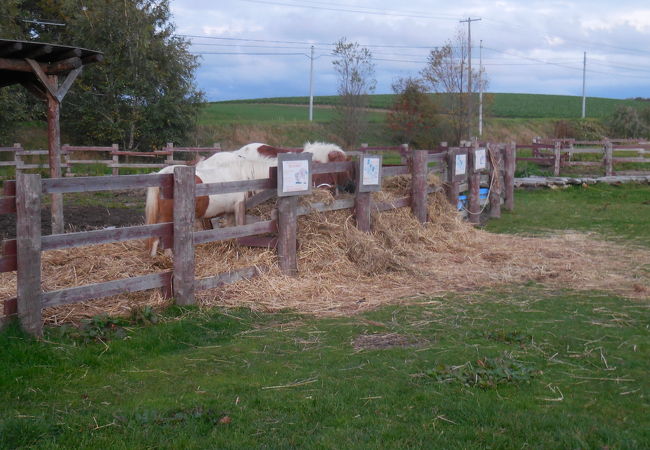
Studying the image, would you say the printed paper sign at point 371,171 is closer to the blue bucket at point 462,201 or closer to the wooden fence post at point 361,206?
the wooden fence post at point 361,206

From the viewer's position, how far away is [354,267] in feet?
25.3

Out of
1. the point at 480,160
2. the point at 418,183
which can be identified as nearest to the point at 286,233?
the point at 418,183

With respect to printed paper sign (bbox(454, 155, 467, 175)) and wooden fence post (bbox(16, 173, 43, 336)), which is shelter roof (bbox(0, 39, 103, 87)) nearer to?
wooden fence post (bbox(16, 173, 43, 336))

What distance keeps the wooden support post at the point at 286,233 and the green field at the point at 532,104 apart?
4935 cm

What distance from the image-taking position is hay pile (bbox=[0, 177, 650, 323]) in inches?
253

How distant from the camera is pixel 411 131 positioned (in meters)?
35.9

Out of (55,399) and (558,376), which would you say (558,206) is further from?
(55,399)

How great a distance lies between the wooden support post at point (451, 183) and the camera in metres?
11.5

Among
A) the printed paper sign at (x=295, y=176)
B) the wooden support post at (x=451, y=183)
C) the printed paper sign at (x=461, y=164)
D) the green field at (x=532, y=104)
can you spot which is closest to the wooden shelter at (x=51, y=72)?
the printed paper sign at (x=295, y=176)

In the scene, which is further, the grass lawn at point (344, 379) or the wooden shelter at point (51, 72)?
the wooden shelter at point (51, 72)

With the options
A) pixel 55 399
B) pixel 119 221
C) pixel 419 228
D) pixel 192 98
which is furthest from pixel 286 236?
pixel 192 98

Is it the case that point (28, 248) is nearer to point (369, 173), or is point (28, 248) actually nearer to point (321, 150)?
point (369, 173)

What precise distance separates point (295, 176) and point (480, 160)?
619cm

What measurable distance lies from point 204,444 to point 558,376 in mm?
2404
